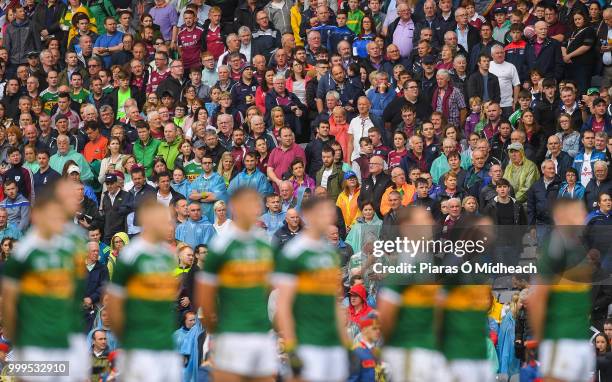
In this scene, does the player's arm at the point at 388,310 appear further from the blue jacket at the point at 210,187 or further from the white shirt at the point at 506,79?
the white shirt at the point at 506,79

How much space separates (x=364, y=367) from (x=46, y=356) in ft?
13.6

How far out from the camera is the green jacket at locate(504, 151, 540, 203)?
21234 millimetres

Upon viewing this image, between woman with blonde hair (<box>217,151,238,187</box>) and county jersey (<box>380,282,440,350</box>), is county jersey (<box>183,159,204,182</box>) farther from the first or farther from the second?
county jersey (<box>380,282,440,350</box>)

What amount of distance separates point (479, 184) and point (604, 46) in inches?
171

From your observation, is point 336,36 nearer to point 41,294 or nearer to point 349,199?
point 349,199

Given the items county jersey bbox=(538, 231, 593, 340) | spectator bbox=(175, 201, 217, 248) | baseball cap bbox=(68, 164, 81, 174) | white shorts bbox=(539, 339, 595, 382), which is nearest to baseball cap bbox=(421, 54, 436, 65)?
spectator bbox=(175, 201, 217, 248)

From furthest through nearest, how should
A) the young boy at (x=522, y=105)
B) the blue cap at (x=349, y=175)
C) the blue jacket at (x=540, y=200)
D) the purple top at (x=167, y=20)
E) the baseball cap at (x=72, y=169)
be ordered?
the purple top at (x=167, y=20)
the baseball cap at (x=72, y=169)
the young boy at (x=522, y=105)
the blue cap at (x=349, y=175)
the blue jacket at (x=540, y=200)

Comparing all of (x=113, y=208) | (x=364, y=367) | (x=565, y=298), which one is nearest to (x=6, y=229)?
(x=113, y=208)

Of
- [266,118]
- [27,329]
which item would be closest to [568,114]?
[266,118]

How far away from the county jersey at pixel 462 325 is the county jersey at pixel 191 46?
561 inches

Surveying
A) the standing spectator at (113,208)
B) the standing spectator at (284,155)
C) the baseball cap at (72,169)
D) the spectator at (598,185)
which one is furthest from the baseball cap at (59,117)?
the spectator at (598,185)

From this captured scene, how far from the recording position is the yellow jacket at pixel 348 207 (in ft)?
69.8

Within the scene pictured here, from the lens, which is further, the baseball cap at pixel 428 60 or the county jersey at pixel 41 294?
the baseball cap at pixel 428 60

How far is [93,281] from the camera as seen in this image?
19.9 metres
